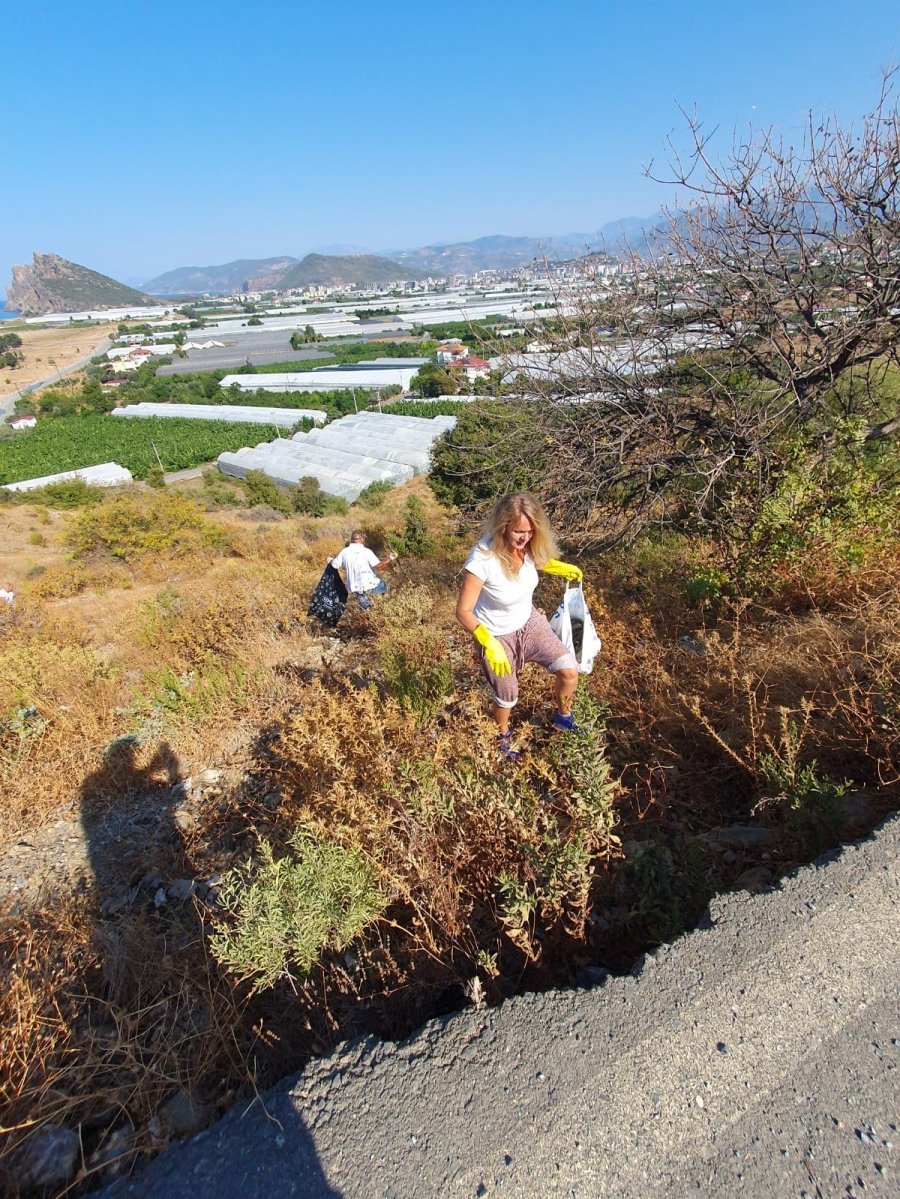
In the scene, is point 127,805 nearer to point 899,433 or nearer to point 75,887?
point 75,887

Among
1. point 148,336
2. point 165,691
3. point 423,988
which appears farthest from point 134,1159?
point 148,336

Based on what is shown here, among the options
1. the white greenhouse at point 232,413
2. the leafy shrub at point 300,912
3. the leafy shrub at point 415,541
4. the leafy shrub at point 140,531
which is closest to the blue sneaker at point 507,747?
the leafy shrub at point 300,912

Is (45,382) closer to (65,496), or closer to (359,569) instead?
(65,496)

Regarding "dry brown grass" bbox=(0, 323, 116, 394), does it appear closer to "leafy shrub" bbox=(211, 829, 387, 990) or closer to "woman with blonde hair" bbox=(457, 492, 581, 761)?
"woman with blonde hair" bbox=(457, 492, 581, 761)

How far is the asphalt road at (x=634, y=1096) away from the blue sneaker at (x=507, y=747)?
100cm

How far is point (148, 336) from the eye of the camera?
119 meters

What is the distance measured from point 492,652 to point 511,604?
26 centimetres

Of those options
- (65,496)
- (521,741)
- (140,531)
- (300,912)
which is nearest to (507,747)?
(521,741)

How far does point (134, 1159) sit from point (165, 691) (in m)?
3.10

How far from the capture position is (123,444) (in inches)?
1941

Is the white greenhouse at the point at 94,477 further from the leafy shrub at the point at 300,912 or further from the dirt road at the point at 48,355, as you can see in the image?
the leafy shrub at the point at 300,912

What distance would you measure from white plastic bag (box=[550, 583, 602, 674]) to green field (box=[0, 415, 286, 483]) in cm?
4452

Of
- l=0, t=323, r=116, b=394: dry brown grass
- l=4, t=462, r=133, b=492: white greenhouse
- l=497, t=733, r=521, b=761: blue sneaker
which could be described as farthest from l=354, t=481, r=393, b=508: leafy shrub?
l=0, t=323, r=116, b=394: dry brown grass

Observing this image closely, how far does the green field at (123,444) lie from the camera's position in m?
43.7
